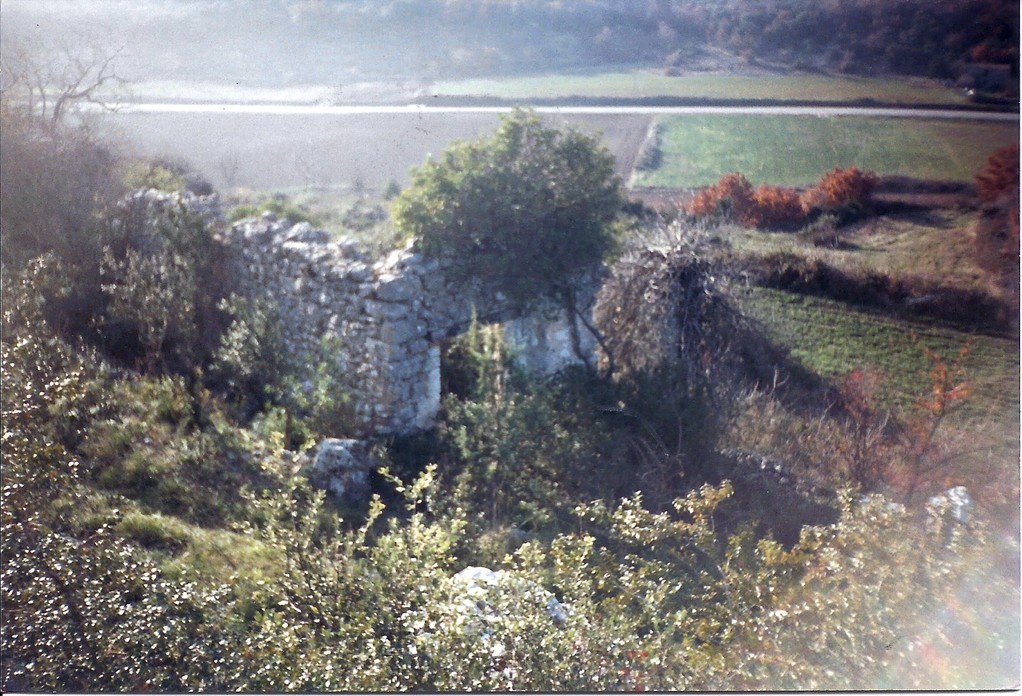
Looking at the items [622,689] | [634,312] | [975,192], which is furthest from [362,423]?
[975,192]

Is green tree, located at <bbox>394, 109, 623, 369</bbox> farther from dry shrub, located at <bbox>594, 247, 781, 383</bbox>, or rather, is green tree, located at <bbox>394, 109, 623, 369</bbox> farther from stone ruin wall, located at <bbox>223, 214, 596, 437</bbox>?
dry shrub, located at <bbox>594, 247, 781, 383</bbox>

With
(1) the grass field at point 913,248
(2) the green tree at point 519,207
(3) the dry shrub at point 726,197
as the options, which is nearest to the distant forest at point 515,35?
(2) the green tree at point 519,207

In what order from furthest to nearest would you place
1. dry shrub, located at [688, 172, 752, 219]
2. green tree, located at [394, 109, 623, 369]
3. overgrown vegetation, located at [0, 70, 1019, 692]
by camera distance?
green tree, located at [394, 109, 623, 369] < dry shrub, located at [688, 172, 752, 219] < overgrown vegetation, located at [0, 70, 1019, 692]

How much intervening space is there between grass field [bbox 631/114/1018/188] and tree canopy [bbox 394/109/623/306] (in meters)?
0.51

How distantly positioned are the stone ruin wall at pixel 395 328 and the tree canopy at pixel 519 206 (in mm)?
140

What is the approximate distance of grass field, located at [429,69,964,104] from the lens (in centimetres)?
326

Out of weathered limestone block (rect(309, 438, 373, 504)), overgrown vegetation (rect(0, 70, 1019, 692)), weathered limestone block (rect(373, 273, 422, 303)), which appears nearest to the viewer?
overgrown vegetation (rect(0, 70, 1019, 692))

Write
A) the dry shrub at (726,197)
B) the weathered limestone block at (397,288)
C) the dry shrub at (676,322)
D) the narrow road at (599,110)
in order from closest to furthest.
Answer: the narrow road at (599,110) → the dry shrub at (726,197) → the dry shrub at (676,322) → the weathered limestone block at (397,288)

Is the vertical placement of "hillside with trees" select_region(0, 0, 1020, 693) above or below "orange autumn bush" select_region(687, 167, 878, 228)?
below

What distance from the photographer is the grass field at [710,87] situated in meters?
3.26

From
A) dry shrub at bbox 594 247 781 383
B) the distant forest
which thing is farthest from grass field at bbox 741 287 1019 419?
the distant forest

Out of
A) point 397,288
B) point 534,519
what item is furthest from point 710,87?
point 534,519

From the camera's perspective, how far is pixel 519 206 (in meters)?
3.94

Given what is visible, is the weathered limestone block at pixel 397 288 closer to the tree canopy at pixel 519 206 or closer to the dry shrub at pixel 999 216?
the tree canopy at pixel 519 206
